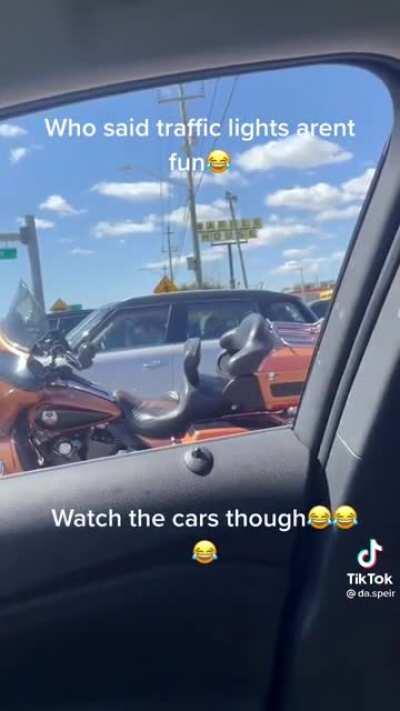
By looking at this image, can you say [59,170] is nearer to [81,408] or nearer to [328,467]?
[81,408]

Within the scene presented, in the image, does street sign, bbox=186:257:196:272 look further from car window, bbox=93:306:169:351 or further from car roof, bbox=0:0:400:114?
car roof, bbox=0:0:400:114

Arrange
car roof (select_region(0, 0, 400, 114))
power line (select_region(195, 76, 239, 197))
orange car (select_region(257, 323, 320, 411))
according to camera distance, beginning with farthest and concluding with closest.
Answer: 1. orange car (select_region(257, 323, 320, 411))
2. power line (select_region(195, 76, 239, 197))
3. car roof (select_region(0, 0, 400, 114))

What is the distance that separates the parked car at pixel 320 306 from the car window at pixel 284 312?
0.03 metres

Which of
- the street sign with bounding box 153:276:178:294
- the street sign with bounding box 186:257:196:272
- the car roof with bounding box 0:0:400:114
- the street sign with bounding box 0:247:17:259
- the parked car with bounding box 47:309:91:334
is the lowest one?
the parked car with bounding box 47:309:91:334

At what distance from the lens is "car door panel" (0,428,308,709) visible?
94.5 inches

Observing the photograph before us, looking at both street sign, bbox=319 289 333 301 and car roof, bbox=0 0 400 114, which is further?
street sign, bbox=319 289 333 301

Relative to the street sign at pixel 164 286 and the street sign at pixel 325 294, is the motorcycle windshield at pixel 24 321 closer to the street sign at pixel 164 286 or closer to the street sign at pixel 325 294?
the street sign at pixel 164 286

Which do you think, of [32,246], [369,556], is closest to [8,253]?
[32,246]

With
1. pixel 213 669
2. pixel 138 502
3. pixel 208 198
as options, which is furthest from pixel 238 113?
pixel 213 669

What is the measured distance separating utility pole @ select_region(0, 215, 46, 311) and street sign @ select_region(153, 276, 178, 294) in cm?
29

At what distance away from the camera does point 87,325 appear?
2332 millimetres

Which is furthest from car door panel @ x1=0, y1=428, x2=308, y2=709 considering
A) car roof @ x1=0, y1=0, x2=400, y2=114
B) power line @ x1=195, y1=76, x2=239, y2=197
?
car roof @ x1=0, y1=0, x2=400, y2=114

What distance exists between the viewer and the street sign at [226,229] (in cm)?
231

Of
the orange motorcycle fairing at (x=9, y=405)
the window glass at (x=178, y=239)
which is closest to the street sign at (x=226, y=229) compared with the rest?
the window glass at (x=178, y=239)
